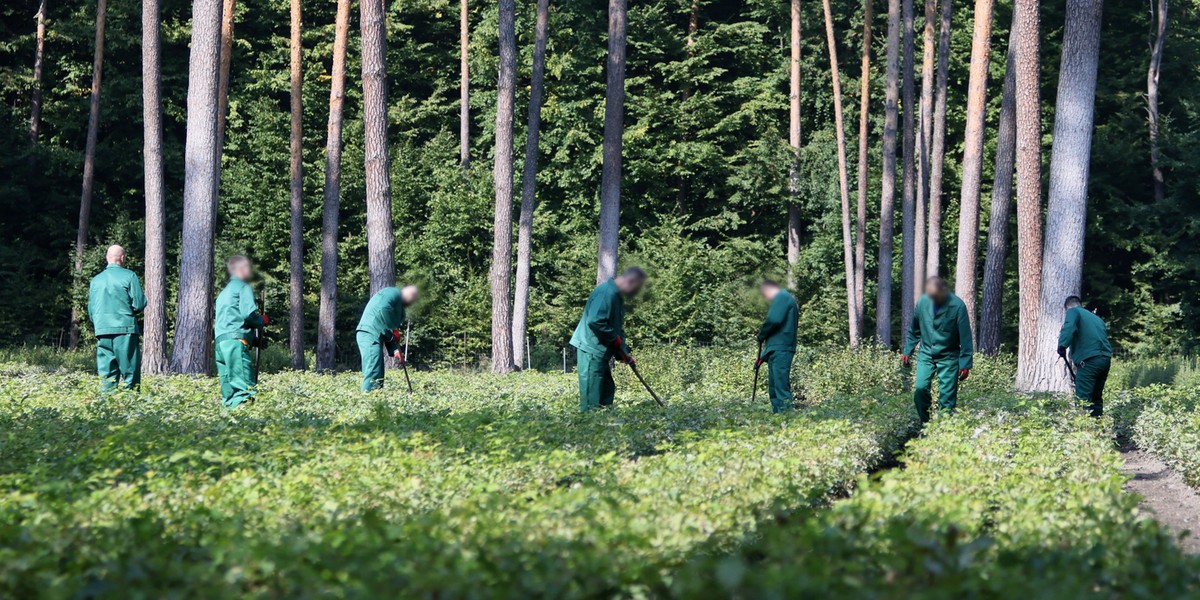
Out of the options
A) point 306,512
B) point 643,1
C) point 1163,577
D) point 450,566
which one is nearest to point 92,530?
point 306,512

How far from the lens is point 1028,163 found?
20.5 meters

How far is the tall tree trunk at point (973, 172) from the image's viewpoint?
27.3m

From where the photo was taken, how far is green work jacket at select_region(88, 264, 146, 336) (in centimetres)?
1512

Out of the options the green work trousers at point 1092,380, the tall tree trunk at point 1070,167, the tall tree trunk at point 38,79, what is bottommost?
the green work trousers at point 1092,380

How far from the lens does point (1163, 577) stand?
5352 mm

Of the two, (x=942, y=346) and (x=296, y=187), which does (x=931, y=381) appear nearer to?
(x=942, y=346)

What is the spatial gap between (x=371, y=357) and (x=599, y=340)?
415cm

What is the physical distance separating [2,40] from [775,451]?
35687 millimetres

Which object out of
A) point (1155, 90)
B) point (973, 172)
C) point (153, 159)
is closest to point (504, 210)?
point (153, 159)

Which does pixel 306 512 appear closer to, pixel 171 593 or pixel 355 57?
pixel 171 593

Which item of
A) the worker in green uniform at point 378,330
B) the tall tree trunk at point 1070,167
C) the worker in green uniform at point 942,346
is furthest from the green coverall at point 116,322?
the tall tree trunk at point 1070,167

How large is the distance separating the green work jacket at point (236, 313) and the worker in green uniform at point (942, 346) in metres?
7.34

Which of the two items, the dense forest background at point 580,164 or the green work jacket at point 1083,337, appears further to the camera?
the dense forest background at point 580,164

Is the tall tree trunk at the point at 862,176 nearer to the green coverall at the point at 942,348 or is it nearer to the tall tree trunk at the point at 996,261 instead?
the tall tree trunk at the point at 996,261
